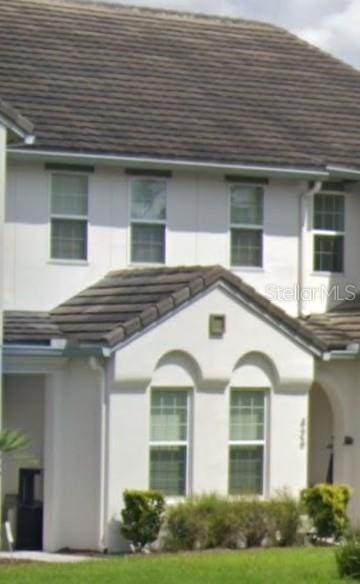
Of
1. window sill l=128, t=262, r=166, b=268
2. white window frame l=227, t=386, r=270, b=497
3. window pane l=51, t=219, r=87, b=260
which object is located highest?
window pane l=51, t=219, r=87, b=260

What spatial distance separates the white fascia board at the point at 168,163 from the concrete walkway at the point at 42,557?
616 centimetres

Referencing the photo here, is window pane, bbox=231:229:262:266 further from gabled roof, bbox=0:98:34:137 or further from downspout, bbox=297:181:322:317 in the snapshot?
gabled roof, bbox=0:98:34:137

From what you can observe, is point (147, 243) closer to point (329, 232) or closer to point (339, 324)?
point (339, 324)

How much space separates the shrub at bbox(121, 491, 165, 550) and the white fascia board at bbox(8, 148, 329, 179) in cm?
563

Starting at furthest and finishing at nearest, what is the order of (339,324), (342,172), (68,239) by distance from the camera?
(342,172) → (339,324) → (68,239)

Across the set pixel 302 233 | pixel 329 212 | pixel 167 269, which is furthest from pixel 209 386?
pixel 329 212

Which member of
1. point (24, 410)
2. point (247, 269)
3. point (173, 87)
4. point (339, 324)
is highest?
point (173, 87)

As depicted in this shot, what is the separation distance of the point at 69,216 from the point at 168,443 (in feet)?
14.2

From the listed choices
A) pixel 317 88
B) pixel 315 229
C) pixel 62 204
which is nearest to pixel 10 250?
pixel 62 204

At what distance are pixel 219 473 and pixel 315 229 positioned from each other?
608cm

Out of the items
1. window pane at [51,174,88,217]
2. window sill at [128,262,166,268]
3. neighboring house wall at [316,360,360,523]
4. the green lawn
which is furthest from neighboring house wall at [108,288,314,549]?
window pane at [51,174,88,217]

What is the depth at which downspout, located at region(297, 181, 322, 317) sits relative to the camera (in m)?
34.7

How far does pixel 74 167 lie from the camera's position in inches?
1277

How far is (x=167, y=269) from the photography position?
3198 centimetres
